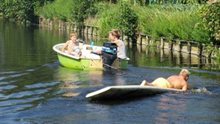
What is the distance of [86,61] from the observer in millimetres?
25953

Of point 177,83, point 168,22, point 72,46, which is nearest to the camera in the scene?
point 177,83

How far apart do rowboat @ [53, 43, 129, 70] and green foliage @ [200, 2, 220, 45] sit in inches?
A: 202

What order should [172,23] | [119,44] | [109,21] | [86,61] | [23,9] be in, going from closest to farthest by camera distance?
1. [119,44]
2. [86,61]
3. [172,23]
4. [109,21]
5. [23,9]

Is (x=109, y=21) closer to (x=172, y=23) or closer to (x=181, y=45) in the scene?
(x=172, y=23)

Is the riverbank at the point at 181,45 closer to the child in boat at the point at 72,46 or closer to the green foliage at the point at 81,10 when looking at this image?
the green foliage at the point at 81,10

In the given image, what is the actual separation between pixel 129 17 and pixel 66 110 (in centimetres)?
2996

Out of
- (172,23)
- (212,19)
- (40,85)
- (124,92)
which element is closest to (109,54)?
(40,85)

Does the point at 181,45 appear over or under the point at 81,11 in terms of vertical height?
under

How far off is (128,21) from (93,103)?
28989 millimetres

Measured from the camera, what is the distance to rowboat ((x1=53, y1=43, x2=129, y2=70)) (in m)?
25.6

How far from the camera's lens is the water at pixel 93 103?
15750 mm

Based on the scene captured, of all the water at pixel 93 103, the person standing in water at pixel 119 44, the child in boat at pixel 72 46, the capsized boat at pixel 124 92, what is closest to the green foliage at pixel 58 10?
the water at pixel 93 103

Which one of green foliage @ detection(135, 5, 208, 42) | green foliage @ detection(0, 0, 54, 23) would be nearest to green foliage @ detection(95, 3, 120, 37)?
green foliage @ detection(135, 5, 208, 42)

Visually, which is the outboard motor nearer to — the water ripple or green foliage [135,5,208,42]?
the water ripple
